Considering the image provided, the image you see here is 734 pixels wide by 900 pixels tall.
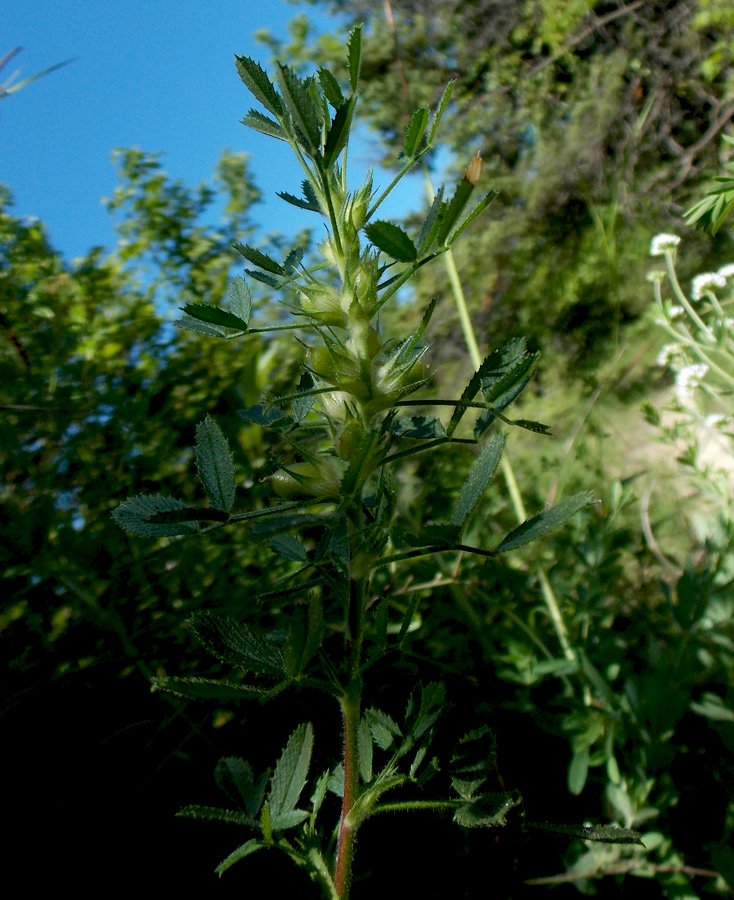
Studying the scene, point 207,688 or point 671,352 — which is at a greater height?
point 671,352

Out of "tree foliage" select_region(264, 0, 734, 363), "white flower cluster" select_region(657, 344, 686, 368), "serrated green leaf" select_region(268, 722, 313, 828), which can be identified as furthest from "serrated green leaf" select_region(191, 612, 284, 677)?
"tree foliage" select_region(264, 0, 734, 363)

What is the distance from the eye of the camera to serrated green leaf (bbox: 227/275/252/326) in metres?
0.45

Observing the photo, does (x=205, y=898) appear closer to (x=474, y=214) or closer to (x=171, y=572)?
(x=171, y=572)

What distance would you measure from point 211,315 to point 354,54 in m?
0.16

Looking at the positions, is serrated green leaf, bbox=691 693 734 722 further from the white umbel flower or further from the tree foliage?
the tree foliage

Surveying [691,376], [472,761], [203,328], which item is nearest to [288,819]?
[472,761]

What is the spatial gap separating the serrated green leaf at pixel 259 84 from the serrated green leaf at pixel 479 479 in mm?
252

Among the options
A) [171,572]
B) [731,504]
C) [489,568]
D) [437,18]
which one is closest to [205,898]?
[171,572]

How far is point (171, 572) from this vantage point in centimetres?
81

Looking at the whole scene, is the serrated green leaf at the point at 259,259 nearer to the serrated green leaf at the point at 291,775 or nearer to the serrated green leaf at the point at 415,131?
the serrated green leaf at the point at 415,131

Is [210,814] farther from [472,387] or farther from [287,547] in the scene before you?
[472,387]

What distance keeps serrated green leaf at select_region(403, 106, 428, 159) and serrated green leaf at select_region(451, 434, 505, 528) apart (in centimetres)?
20

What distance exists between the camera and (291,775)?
1.64 feet

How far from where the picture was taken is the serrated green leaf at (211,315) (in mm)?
389
